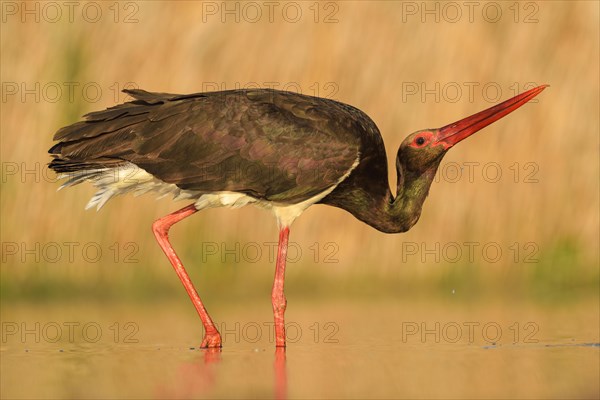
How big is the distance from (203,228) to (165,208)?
0.36 m

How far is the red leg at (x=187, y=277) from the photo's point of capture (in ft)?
34.1

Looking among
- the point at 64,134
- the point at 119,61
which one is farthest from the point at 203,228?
the point at 64,134

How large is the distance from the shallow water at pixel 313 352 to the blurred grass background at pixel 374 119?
19.7 inches

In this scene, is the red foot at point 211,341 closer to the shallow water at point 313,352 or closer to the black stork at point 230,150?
the black stork at point 230,150

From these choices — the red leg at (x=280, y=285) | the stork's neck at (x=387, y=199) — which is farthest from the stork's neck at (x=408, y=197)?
the red leg at (x=280, y=285)

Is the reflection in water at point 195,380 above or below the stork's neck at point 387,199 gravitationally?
below

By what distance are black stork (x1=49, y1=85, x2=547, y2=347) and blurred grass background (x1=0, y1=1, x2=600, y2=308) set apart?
2105mm

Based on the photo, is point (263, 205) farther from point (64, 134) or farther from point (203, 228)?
point (203, 228)

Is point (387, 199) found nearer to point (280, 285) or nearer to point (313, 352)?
point (280, 285)

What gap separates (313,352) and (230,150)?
1523 mm

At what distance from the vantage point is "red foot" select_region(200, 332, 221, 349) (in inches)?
408

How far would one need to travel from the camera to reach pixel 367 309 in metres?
12.2

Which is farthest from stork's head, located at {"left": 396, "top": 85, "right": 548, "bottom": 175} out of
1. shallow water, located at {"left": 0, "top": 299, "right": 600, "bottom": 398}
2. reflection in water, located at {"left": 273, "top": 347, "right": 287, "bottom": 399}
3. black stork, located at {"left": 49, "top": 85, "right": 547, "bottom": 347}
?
reflection in water, located at {"left": 273, "top": 347, "right": 287, "bottom": 399}

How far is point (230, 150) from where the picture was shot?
10625mm
